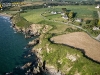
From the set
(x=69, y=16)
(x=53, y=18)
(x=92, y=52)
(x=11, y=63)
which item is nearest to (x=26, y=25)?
(x=53, y=18)

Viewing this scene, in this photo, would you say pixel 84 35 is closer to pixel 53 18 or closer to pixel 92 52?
pixel 92 52

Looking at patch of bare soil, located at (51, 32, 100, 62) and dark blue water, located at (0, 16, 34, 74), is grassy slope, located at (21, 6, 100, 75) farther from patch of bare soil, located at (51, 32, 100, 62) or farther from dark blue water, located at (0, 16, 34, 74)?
dark blue water, located at (0, 16, 34, 74)

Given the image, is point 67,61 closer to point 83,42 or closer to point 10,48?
point 83,42

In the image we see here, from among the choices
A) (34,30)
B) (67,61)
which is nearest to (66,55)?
(67,61)

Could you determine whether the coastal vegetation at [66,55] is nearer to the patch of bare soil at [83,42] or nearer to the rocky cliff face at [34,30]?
the patch of bare soil at [83,42]

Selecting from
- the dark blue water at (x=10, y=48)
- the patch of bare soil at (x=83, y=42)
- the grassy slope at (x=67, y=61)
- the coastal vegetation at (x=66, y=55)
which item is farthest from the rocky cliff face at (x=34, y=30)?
the patch of bare soil at (x=83, y=42)

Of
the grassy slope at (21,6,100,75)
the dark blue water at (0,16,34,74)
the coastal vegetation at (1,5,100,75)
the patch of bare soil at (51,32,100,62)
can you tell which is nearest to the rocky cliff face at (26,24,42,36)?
the coastal vegetation at (1,5,100,75)

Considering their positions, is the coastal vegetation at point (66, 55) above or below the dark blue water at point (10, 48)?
above
